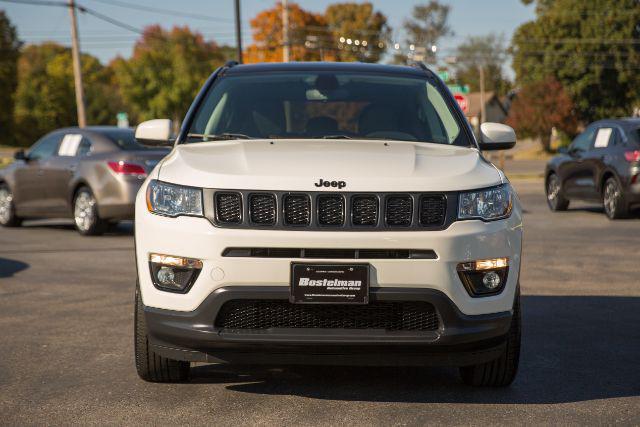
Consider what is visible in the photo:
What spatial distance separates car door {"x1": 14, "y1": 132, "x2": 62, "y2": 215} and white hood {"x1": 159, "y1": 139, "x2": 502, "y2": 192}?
10477 mm

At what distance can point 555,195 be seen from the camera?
62.5 feet

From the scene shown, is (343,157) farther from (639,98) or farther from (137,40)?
(137,40)

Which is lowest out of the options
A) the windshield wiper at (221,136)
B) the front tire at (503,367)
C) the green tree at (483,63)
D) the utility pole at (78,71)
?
the green tree at (483,63)

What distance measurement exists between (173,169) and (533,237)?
9.59 m

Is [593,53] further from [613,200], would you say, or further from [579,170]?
[613,200]

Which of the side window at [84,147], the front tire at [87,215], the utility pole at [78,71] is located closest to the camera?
the front tire at [87,215]

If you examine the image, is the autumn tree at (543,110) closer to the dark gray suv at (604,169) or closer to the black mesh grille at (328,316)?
the dark gray suv at (604,169)

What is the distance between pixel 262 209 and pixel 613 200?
12.9 m

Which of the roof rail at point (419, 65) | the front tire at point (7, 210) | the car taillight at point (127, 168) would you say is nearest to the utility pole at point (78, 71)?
the front tire at point (7, 210)

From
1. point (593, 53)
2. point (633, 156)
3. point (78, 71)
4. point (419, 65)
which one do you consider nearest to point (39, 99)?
point (593, 53)

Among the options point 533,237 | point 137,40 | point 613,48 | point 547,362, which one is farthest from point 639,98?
point 547,362

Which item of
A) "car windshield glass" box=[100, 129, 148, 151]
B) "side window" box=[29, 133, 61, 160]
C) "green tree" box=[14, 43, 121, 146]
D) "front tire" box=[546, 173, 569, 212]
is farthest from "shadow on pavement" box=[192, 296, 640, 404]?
"green tree" box=[14, 43, 121, 146]

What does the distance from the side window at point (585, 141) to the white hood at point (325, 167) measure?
502 inches

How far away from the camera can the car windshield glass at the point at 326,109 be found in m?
6.04
